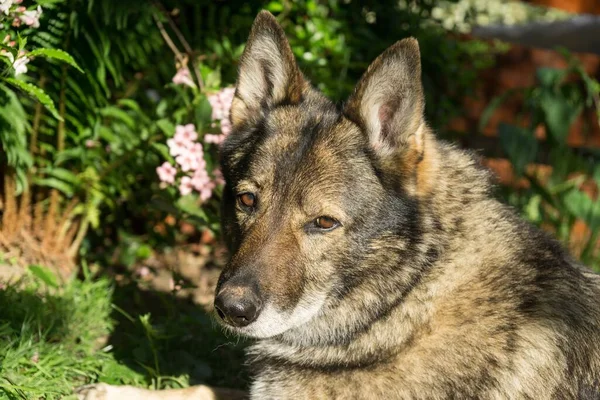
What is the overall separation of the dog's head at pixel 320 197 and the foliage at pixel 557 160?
3114mm

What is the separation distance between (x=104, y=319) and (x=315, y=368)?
1.76 m

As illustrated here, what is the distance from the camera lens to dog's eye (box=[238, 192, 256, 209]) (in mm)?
3441

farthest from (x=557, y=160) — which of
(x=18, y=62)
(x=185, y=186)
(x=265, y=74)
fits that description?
(x=18, y=62)

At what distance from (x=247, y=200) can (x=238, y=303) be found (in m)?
0.57

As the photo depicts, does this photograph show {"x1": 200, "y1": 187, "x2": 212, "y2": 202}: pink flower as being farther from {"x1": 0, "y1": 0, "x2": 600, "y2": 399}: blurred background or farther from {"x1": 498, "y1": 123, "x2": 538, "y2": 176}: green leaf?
{"x1": 498, "y1": 123, "x2": 538, "y2": 176}: green leaf

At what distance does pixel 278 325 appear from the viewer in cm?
326

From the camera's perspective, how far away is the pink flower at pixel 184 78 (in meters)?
4.74

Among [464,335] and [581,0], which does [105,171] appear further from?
[581,0]

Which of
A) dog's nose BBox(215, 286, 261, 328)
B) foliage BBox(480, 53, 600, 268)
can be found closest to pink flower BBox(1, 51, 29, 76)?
dog's nose BBox(215, 286, 261, 328)

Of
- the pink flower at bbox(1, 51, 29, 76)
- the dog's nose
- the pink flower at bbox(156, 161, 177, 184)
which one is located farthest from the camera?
the pink flower at bbox(156, 161, 177, 184)

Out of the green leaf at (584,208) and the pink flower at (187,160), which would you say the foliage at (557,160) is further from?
the pink flower at (187,160)

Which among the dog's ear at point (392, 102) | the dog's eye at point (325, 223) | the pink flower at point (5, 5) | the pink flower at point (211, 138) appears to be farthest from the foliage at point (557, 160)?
the pink flower at point (5, 5)

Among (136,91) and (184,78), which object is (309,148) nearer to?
(184,78)

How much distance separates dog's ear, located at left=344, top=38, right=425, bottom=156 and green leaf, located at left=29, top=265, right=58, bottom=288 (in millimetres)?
2292
